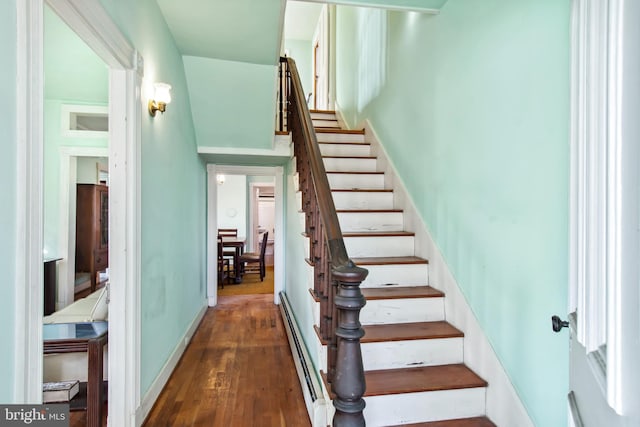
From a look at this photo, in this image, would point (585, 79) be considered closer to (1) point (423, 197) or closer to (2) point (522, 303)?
(2) point (522, 303)

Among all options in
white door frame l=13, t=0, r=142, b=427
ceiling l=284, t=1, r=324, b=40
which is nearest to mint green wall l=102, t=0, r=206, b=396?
white door frame l=13, t=0, r=142, b=427

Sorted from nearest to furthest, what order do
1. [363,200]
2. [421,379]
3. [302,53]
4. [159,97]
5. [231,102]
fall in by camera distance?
[421,379], [159,97], [363,200], [231,102], [302,53]

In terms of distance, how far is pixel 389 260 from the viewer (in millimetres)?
2498

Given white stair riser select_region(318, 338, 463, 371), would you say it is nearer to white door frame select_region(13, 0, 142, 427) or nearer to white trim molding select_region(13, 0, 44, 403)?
white door frame select_region(13, 0, 142, 427)

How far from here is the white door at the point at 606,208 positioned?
1.59ft

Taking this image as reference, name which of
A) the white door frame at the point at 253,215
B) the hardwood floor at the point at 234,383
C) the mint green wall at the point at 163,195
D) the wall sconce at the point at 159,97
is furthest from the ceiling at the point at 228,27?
the white door frame at the point at 253,215

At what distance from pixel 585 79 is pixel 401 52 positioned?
2.57 m

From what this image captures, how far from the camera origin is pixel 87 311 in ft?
8.69

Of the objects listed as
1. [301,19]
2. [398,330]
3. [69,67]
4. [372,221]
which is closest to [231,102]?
[69,67]

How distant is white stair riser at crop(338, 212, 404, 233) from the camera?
2816 mm

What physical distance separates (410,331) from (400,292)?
1.03 feet

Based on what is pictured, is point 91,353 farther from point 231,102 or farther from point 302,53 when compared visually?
point 302,53

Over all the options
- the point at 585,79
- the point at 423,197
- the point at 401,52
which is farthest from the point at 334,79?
the point at 585,79

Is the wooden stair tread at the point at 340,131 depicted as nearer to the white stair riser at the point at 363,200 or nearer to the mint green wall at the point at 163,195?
the white stair riser at the point at 363,200
